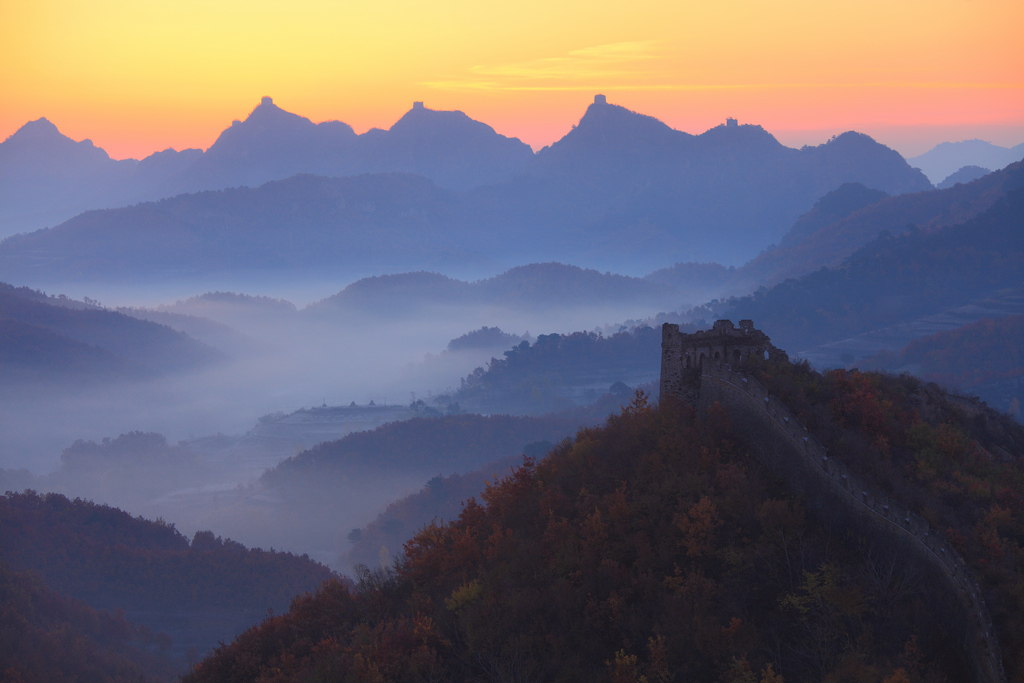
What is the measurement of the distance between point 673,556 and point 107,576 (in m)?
101

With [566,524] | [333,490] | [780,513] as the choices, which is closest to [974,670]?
[780,513]

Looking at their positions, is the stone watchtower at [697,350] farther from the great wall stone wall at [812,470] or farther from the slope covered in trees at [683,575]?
the slope covered in trees at [683,575]

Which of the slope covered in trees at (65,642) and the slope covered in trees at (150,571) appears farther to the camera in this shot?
the slope covered in trees at (150,571)

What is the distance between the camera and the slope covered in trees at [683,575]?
25953 millimetres

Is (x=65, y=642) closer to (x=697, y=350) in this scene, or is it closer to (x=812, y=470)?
(x=697, y=350)

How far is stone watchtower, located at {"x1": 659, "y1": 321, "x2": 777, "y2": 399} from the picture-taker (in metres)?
40.3

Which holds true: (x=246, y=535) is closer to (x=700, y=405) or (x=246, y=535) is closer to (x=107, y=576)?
(x=107, y=576)

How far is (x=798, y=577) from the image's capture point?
2806 cm

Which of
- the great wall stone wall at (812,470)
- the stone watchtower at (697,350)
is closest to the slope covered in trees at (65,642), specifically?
the stone watchtower at (697,350)

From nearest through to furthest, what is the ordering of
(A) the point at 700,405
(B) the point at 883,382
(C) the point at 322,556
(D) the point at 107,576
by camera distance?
(A) the point at 700,405, (B) the point at 883,382, (D) the point at 107,576, (C) the point at 322,556

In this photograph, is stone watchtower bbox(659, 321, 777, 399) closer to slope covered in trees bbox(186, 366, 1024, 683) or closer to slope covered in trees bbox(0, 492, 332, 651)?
slope covered in trees bbox(186, 366, 1024, 683)

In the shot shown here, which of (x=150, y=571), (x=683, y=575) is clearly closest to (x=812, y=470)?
(x=683, y=575)

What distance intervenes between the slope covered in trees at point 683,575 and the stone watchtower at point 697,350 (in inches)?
81.7

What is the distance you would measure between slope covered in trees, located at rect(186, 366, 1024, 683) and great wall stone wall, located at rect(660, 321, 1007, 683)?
0.66 m
